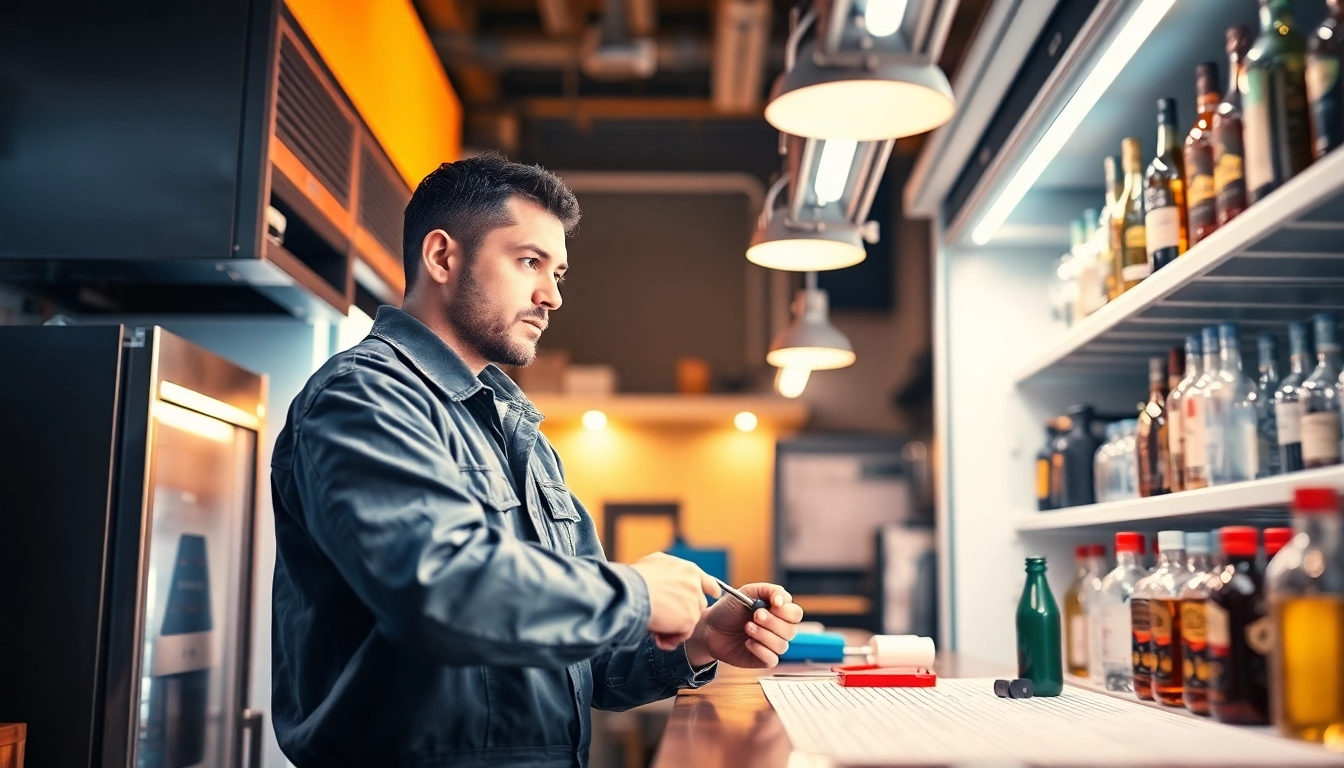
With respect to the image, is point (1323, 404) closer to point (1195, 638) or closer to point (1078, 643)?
point (1195, 638)

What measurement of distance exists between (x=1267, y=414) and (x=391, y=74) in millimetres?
2375

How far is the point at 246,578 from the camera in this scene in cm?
250

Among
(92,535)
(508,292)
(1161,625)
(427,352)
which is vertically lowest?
(1161,625)

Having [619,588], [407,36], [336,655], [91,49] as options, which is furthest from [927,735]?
[407,36]

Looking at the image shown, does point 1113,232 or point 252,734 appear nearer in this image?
point 1113,232

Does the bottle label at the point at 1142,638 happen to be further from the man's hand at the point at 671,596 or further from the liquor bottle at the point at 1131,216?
the man's hand at the point at 671,596

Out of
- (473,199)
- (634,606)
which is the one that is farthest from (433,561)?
(473,199)

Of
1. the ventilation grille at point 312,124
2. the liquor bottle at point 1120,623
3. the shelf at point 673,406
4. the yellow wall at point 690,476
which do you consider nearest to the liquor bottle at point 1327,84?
the liquor bottle at point 1120,623

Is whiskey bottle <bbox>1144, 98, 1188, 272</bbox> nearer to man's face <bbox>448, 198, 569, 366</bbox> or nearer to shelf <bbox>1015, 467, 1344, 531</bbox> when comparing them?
shelf <bbox>1015, 467, 1344, 531</bbox>

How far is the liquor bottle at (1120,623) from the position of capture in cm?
206

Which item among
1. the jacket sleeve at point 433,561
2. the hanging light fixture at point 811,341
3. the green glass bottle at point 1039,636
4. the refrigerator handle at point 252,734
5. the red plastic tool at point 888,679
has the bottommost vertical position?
the refrigerator handle at point 252,734

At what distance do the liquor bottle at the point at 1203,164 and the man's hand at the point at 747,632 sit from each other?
793mm

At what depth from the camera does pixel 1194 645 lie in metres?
1.57

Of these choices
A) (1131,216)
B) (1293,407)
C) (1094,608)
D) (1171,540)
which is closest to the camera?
(1293,407)
